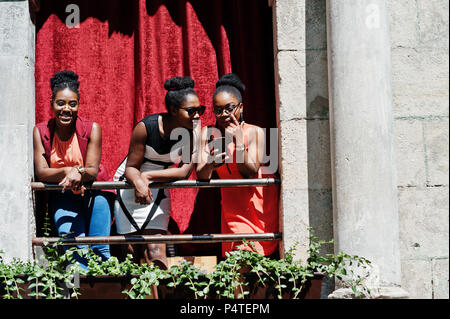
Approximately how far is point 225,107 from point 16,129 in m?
1.76

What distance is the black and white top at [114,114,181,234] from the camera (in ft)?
23.7

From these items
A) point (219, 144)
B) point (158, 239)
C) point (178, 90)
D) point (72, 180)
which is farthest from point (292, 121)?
point (72, 180)

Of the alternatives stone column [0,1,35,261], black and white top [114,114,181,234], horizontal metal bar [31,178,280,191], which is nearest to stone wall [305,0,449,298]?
horizontal metal bar [31,178,280,191]

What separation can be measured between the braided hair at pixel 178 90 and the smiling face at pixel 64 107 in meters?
0.81

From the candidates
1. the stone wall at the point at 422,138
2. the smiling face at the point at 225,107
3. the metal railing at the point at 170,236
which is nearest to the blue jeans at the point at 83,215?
the metal railing at the point at 170,236

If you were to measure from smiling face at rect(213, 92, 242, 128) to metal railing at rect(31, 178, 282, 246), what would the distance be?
0.56m

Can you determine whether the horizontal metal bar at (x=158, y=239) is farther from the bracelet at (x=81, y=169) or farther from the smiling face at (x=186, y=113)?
the smiling face at (x=186, y=113)

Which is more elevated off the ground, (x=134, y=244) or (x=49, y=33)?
(x=49, y=33)

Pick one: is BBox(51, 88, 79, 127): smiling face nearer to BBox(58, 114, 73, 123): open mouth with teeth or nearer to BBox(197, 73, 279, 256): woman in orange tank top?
BBox(58, 114, 73, 123): open mouth with teeth

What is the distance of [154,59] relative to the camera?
8.09 meters

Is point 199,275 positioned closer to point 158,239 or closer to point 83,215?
point 158,239
